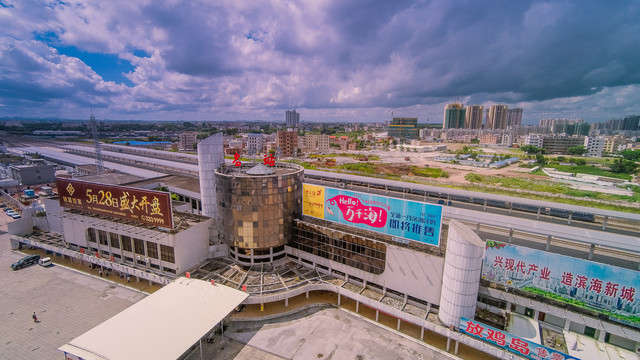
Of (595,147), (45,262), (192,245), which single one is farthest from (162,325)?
(595,147)

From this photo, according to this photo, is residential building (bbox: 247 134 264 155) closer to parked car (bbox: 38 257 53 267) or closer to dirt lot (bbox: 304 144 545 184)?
dirt lot (bbox: 304 144 545 184)

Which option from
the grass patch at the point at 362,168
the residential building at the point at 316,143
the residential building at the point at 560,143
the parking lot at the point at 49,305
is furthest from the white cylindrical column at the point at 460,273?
the residential building at the point at 560,143

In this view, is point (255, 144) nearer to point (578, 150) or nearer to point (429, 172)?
point (429, 172)

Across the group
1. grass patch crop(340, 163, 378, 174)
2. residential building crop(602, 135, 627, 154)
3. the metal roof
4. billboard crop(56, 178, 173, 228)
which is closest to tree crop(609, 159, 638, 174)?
residential building crop(602, 135, 627, 154)

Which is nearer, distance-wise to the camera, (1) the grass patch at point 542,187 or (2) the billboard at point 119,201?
(2) the billboard at point 119,201

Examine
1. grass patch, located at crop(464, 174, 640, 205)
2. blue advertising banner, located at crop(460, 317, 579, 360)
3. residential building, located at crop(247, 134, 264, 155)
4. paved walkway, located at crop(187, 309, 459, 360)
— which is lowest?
paved walkway, located at crop(187, 309, 459, 360)

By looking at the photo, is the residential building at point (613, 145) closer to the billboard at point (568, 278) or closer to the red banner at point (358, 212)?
the billboard at point (568, 278)
